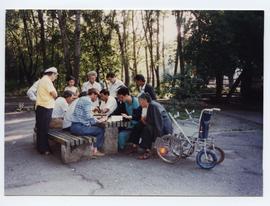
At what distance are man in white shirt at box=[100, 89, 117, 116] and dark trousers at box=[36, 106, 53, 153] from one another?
3.46 ft

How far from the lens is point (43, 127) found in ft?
23.8

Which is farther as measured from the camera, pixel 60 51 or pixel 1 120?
pixel 60 51

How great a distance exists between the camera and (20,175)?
639 centimetres

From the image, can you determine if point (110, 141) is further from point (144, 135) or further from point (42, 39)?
point (42, 39)

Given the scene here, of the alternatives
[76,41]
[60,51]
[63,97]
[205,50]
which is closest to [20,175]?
[63,97]

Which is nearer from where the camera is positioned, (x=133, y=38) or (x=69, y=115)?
(x=69, y=115)

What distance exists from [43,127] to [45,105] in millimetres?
401

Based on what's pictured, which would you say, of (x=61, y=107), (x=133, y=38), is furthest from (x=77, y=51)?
(x=133, y=38)

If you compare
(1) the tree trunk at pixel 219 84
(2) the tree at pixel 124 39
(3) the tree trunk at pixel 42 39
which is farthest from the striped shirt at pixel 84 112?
(1) the tree trunk at pixel 219 84

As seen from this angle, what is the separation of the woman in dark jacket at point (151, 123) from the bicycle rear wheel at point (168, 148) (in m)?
0.11
